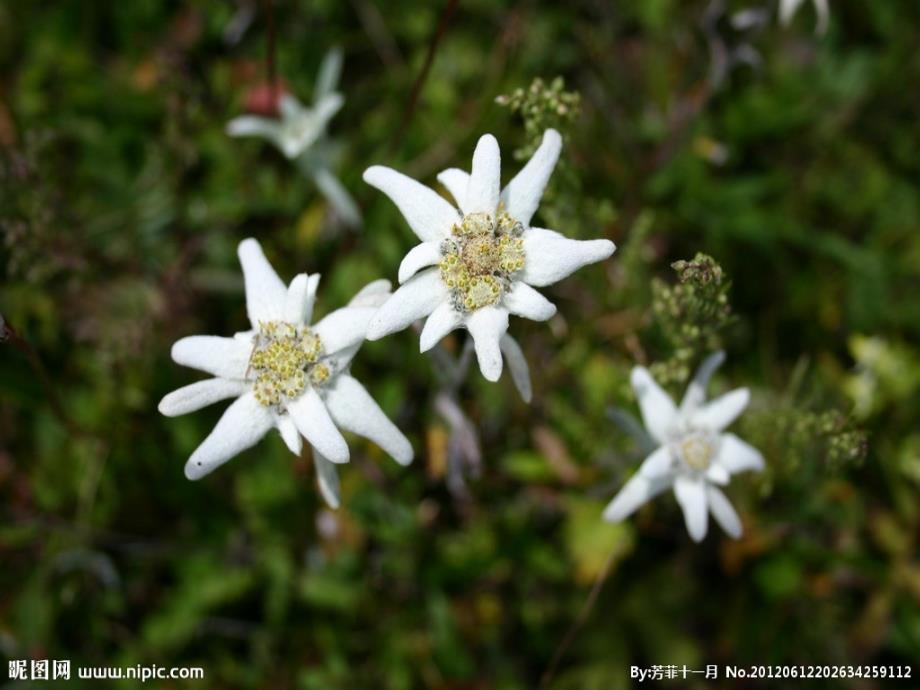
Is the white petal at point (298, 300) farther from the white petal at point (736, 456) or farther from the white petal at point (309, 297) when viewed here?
the white petal at point (736, 456)

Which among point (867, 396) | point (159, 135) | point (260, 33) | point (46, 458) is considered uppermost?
point (260, 33)

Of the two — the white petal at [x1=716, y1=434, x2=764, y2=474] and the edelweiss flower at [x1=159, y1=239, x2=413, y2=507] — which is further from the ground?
the edelweiss flower at [x1=159, y1=239, x2=413, y2=507]

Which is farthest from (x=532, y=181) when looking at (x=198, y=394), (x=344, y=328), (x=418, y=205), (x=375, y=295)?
(x=198, y=394)

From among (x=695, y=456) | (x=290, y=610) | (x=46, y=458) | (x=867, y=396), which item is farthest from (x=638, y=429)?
(x=46, y=458)

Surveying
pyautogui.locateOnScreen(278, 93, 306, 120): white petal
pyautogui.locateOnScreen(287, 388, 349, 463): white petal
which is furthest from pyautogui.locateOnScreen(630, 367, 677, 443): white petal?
pyautogui.locateOnScreen(278, 93, 306, 120): white petal

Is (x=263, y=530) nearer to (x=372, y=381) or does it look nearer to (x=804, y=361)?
(x=372, y=381)

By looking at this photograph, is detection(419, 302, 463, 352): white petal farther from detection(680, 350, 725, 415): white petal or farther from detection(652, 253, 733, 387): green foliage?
detection(680, 350, 725, 415): white petal
